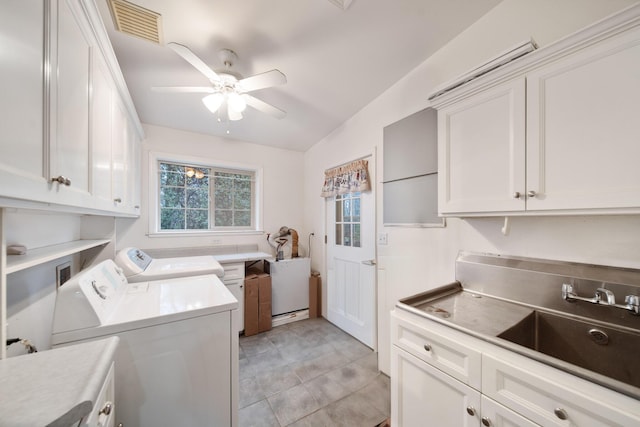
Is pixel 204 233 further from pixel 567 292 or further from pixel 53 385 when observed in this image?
pixel 567 292

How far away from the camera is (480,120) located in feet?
3.88

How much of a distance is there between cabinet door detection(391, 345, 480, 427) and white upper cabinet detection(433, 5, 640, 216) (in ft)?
2.71

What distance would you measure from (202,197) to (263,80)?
2.16 meters

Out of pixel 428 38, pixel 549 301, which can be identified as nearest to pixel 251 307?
pixel 549 301

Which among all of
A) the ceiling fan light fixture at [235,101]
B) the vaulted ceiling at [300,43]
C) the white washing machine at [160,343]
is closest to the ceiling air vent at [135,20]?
the vaulted ceiling at [300,43]

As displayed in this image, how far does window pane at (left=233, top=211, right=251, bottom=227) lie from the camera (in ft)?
10.9

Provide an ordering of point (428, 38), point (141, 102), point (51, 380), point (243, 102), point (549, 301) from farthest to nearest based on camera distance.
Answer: point (141, 102) < point (243, 102) < point (428, 38) < point (549, 301) < point (51, 380)

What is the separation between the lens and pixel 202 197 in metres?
3.13

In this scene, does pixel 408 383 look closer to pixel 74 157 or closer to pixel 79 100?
pixel 74 157

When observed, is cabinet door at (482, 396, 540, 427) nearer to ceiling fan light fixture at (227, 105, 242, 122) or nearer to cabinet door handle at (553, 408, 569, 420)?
cabinet door handle at (553, 408, 569, 420)

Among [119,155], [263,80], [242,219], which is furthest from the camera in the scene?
[242,219]

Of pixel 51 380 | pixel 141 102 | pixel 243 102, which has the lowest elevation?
pixel 51 380

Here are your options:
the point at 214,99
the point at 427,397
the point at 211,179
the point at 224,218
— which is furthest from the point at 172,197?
the point at 427,397

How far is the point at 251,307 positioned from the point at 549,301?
8.54ft
